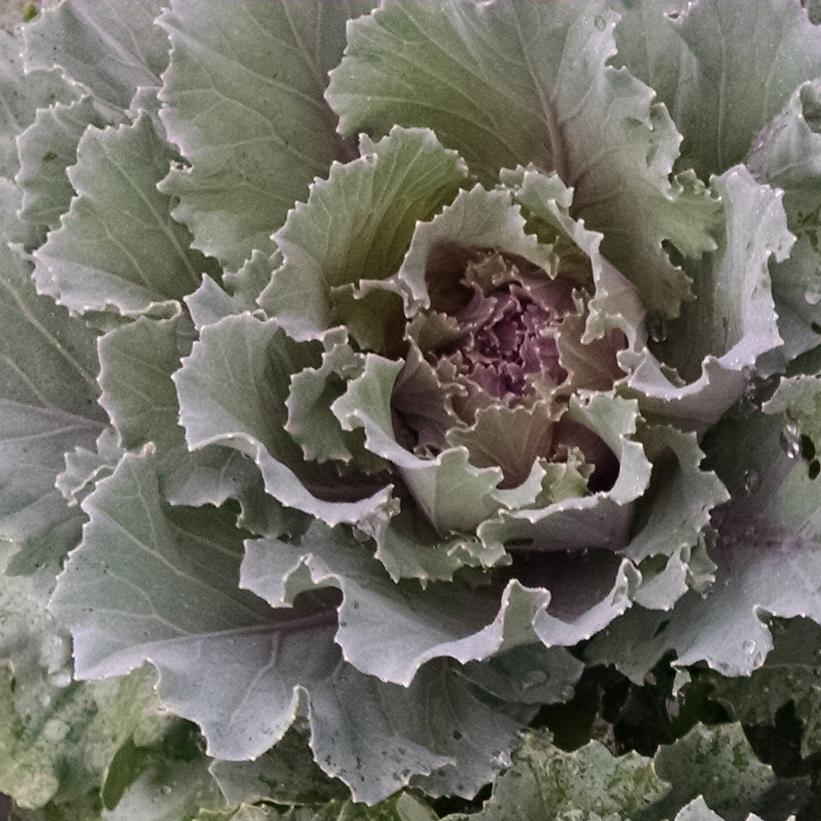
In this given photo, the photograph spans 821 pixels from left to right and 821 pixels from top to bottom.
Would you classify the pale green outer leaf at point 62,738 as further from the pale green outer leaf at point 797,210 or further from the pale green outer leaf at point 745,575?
the pale green outer leaf at point 797,210

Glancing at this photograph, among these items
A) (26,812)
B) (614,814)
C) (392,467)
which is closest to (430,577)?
(392,467)

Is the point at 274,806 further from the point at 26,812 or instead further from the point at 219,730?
the point at 26,812

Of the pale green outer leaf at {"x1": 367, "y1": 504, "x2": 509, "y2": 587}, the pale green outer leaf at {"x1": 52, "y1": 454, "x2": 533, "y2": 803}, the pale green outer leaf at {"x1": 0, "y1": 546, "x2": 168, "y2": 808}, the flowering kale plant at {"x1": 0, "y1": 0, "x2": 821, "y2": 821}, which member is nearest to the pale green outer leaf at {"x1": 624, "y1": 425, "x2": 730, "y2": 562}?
the flowering kale plant at {"x1": 0, "y1": 0, "x2": 821, "y2": 821}

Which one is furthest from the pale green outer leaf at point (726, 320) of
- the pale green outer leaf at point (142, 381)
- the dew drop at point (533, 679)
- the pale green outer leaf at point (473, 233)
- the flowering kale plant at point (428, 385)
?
the pale green outer leaf at point (142, 381)

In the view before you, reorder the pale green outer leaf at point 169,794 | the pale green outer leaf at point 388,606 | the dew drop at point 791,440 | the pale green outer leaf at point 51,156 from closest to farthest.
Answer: the pale green outer leaf at point 388,606 < the dew drop at point 791,440 < the pale green outer leaf at point 51,156 < the pale green outer leaf at point 169,794

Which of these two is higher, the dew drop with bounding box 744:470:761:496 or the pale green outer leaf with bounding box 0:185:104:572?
the pale green outer leaf with bounding box 0:185:104:572

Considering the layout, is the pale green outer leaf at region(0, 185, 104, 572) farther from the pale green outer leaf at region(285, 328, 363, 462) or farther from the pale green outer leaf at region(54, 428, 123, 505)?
the pale green outer leaf at region(285, 328, 363, 462)

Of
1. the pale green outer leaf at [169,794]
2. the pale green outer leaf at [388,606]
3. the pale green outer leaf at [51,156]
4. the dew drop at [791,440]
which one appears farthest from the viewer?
the pale green outer leaf at [169,794]
